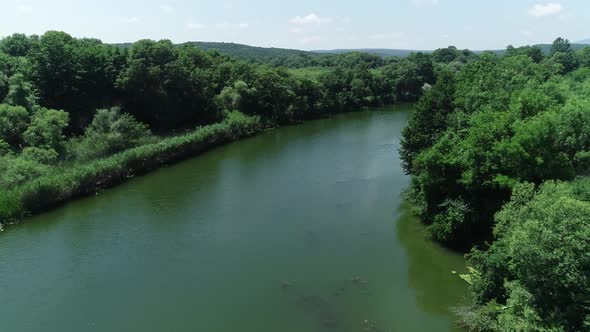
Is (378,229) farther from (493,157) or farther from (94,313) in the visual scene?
(94,313)

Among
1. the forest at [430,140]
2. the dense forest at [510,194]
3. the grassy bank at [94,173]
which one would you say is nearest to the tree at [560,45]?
the forest at [430,140]

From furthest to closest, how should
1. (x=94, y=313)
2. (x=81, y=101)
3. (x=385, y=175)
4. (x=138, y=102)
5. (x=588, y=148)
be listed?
(x=138, y=102)
(x=81, y=101)
(x=385, y=175)
(x=588, y=148)
(x=94, y=313)

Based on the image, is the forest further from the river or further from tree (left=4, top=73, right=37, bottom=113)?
the river

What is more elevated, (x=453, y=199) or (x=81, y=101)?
(x=81, y=101)

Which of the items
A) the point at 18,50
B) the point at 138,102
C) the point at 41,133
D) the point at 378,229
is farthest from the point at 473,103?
the point at 18,50

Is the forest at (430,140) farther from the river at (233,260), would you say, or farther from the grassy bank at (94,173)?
the river at (233,260)

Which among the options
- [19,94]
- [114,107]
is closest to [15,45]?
[19,94]

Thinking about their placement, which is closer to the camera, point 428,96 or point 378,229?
point 378,229
